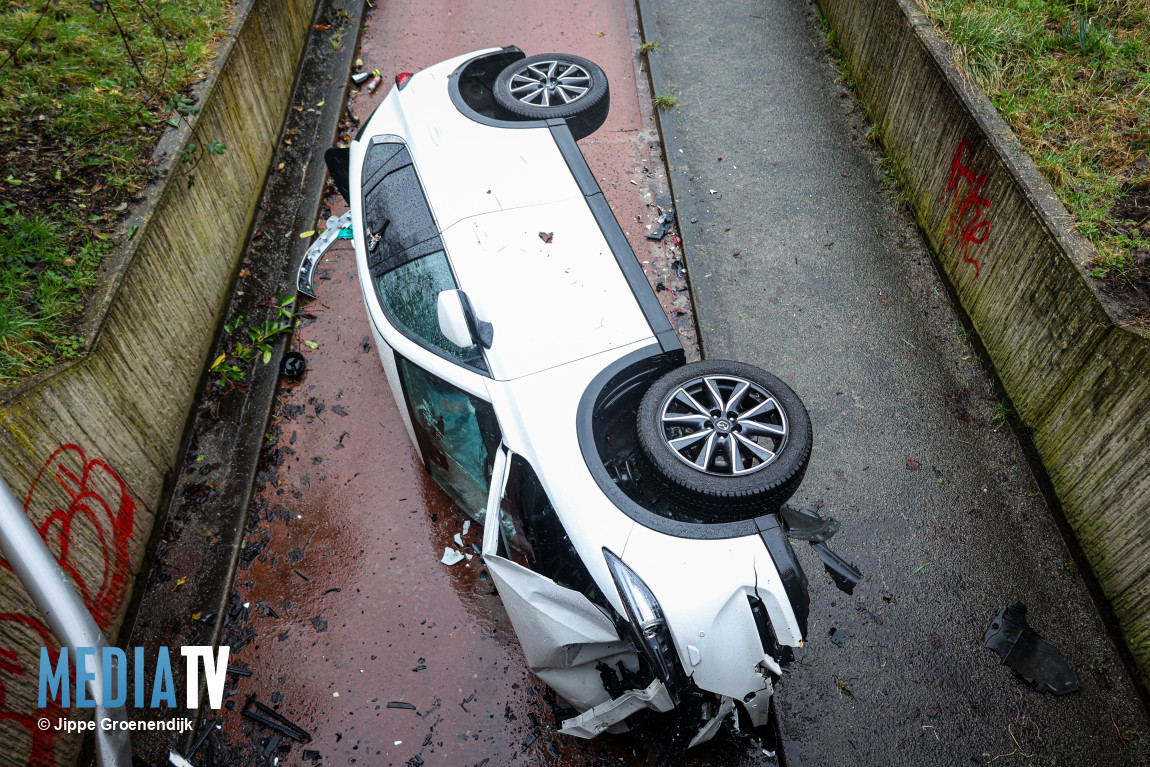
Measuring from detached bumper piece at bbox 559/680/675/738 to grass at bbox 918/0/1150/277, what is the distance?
3.91m

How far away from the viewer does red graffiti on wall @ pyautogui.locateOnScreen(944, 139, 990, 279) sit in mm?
5590

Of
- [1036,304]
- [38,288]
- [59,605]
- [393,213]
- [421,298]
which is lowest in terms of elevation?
[1036,304]

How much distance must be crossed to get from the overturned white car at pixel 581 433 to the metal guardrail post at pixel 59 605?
5.34ft

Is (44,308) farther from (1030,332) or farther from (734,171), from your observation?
(1030,332)

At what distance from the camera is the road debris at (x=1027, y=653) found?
421 centimetres

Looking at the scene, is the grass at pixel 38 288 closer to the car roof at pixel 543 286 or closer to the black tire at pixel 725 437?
the car roof at pixel 543 286

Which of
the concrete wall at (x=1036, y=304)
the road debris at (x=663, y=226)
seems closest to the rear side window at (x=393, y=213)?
the road debris at (x=663, y=226)

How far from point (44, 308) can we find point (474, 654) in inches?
137

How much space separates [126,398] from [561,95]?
3.88 m

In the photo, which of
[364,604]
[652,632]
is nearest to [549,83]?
[364,604]

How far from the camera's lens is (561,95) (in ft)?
18.7

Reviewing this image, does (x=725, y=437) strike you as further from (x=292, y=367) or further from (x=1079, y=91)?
(x=1079, y=91)

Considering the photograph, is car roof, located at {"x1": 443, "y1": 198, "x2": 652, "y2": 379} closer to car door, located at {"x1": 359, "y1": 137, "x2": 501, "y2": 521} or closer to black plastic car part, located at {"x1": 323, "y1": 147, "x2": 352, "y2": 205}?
car door, located at {"x1": 359, "y1": 137, "x2": 501, "y2": 521}

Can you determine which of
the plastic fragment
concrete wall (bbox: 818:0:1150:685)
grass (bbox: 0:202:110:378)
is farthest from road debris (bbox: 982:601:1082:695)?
grass (bbox: 0:202:110:378)
